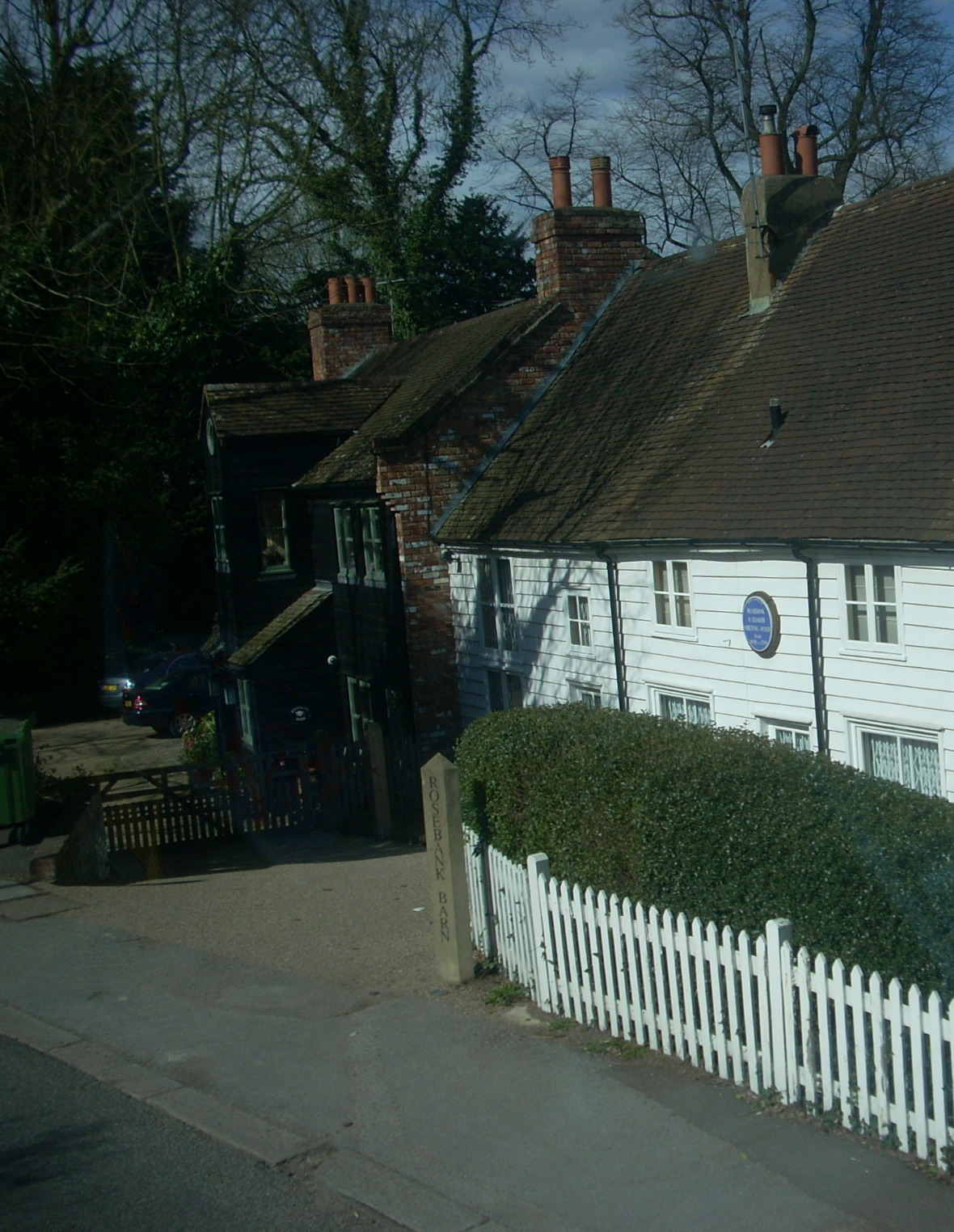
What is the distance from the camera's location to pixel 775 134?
16.8 meters

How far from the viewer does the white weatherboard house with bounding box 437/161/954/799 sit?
11648mm

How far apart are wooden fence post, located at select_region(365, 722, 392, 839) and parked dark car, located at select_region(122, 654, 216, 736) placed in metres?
13.0

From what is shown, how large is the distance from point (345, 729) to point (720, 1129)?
55.9ft

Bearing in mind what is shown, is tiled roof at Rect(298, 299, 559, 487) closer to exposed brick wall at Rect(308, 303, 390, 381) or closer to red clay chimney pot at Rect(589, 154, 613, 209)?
red clay chimney pot at Rect(589, 154, 613, 209)

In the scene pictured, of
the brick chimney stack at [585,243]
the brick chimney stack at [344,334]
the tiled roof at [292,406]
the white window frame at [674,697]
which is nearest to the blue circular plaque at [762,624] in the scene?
the white window frame at [674,697]

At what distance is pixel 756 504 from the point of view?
518 inches

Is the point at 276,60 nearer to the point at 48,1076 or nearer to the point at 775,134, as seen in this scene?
the point at 775,134

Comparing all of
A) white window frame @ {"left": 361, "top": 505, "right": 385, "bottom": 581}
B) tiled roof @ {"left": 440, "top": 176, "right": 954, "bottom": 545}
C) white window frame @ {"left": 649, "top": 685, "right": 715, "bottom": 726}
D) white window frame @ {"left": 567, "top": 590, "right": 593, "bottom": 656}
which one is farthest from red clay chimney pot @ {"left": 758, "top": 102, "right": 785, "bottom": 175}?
white window frame @ {"left": 361, "top": 505, "right": 385, "bottom": 581}

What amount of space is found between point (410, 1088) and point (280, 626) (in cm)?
1610

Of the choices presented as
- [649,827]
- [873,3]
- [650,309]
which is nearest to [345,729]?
[650,309]

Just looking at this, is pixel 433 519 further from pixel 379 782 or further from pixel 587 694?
pixel 379 782

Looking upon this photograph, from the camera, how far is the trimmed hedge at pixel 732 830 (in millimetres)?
6246

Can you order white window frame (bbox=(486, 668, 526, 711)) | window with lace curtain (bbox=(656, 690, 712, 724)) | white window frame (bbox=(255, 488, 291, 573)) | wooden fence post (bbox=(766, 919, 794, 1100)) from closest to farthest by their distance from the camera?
wooden fence post (bbox=(766, 919, 794, 1100))
window with lace curtain (bbox=(656, 690, 712, 724))
white window frame (bbox=(486, 668, 526, 711))
white window frame (bbox=(255, 488, 291, 573))

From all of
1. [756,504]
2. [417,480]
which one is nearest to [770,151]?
[756,504]
